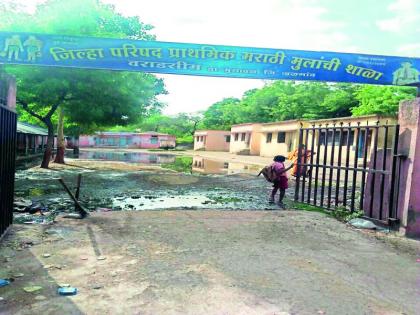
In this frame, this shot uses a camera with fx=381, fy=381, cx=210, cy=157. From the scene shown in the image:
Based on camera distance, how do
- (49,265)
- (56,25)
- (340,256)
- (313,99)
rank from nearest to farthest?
(49,265) < (340,256) < (56,25) < (313,99)

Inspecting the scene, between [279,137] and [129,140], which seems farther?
[129,140]

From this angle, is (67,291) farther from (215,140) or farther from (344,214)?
(215,140)

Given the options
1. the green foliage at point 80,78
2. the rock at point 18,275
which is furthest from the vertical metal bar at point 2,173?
the green foliage at point 80,78

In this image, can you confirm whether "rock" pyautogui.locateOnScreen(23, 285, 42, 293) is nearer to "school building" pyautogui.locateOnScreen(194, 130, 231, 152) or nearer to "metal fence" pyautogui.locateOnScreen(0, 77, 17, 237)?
"metal fence" pyautogui.locateOnScreen(0, 77, 17, 237)

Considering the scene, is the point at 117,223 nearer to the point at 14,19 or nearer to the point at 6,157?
the point at 6,157

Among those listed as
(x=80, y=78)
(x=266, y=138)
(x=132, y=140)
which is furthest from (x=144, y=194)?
(x=132, y=140)

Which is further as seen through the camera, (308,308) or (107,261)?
(107,261)

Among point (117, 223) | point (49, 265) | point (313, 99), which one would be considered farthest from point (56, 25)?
point (313, 99)

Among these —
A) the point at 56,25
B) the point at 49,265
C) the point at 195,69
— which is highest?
the point at 56,25

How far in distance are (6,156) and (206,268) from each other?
3474 mm

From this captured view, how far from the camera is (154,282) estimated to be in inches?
170

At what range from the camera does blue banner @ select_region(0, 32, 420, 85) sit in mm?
7180

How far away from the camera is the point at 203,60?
7.52 m

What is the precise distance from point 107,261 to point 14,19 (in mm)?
14355
